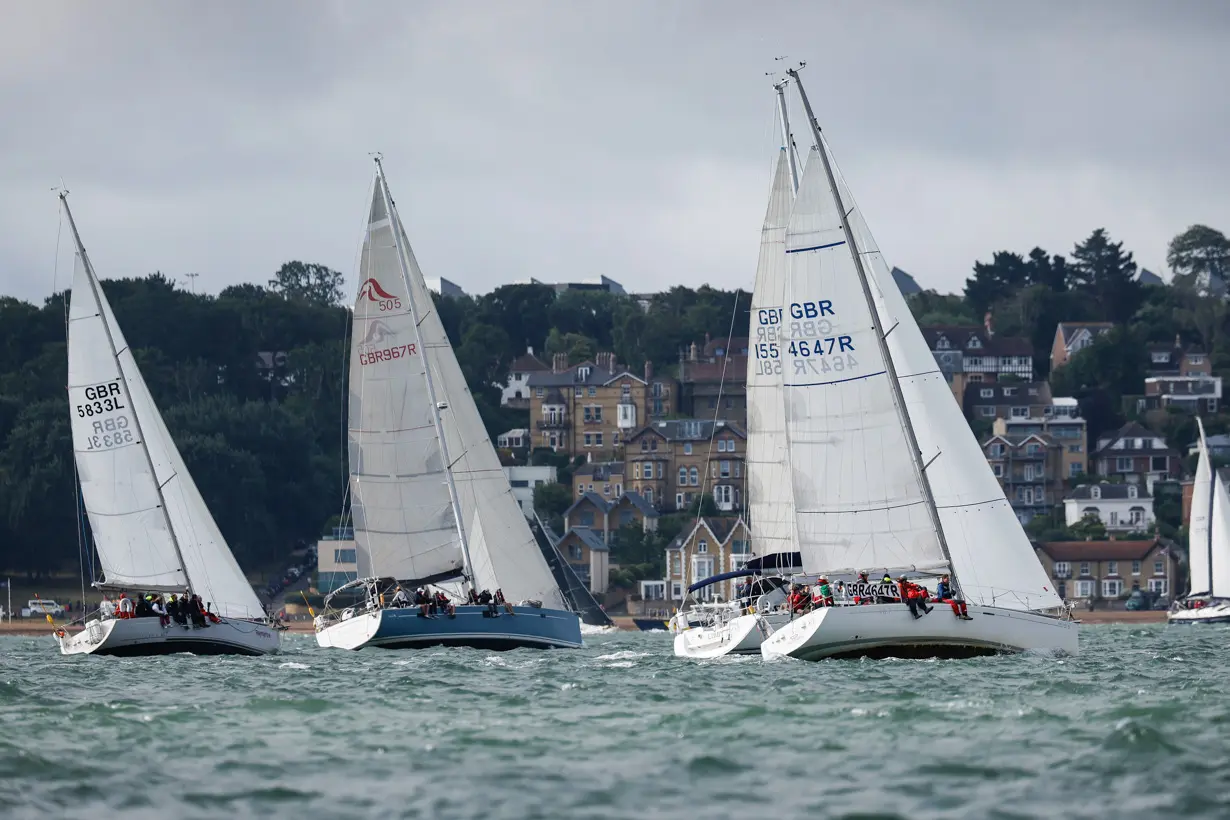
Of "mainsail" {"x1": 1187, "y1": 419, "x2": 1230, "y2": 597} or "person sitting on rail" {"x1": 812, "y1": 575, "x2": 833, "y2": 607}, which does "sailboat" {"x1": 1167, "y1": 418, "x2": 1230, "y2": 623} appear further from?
"person sitting on rail" {"x1": 812, "y1": 575, "x2": 833, "y2": 607}

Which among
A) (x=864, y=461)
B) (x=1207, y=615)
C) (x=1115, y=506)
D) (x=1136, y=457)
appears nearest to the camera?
(x=864, y=461)

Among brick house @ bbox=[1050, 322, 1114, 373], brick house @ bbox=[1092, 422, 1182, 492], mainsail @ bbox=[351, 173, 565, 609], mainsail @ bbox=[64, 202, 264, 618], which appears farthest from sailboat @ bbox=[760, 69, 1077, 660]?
brick house @ bbox=[1050, 322, 1114, 373]

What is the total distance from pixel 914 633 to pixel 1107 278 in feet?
512

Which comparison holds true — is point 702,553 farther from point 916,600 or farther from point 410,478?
point 916,600

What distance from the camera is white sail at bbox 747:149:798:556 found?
142 ft

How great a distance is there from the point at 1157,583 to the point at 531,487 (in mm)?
42313

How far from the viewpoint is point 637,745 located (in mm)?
20000

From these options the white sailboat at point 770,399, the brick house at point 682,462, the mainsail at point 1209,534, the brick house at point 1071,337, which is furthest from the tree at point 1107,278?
the white sailboat at point 770,399

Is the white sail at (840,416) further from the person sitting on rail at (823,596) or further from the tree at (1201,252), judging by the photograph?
the tree at (1201,252)

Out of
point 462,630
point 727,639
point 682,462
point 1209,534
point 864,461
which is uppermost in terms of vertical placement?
point 682,462

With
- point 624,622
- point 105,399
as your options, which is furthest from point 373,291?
point 624,622

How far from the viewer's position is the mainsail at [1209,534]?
8975cm

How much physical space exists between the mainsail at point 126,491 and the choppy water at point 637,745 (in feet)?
35.8

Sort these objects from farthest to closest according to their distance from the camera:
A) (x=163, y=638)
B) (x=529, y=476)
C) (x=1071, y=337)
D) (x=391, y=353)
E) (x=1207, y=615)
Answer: (x=1071, y=337) < (x=529, y=476) < (x=1207, y=615) < (x=391, y=353) < (x=163, y=638)
